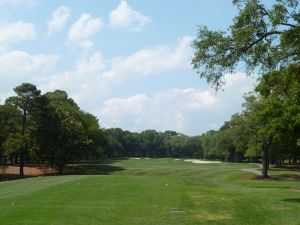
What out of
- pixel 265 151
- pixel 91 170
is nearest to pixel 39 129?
pixel 91 170

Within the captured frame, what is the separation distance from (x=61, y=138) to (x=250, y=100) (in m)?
34.9

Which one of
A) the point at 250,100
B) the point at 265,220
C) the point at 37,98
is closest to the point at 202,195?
the point at 265,220

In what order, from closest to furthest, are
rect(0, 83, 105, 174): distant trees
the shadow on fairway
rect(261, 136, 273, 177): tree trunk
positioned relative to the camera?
1. rect(261, 136, 273, 177): tree trunk
2. rect(0, 83, 105, 174): distant trees
3. the shadow on fairway

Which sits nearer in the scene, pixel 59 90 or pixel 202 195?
pixel 202 195

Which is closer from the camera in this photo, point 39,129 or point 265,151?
point 265,151

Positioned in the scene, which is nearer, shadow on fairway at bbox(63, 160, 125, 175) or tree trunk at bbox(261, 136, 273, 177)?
tree trunk at bbox(261, 136, 273, 177)

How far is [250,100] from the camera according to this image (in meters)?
58.4

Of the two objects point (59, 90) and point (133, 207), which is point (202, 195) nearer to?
point (133, 207)

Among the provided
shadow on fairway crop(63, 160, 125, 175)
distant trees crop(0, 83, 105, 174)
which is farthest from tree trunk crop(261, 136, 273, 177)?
distant trees crop(0, 83, 105, 174)

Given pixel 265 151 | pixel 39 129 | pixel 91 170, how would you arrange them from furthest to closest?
pixel 91 170
pixel 39 129
pixel 265 151

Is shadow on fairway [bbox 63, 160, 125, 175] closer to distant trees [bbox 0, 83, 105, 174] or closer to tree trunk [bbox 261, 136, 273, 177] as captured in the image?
distant trees [bbox 0, 83, 105, 174]

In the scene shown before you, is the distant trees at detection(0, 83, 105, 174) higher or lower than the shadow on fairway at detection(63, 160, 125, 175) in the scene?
higher

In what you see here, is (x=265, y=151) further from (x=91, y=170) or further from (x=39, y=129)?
(x=91, y=170)

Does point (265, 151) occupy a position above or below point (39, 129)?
below
